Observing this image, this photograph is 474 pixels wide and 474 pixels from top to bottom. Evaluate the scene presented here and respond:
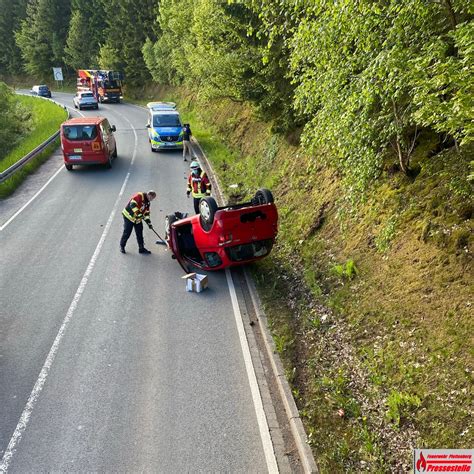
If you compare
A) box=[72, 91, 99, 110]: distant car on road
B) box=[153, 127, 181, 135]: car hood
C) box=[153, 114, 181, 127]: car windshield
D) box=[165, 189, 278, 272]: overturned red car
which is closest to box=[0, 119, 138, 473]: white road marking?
box=[165, 189, 278, 272]: overturned red car

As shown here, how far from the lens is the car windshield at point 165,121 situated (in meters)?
23.3

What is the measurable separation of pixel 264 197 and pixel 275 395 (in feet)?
14.6

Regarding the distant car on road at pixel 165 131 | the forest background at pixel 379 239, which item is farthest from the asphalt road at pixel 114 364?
the distant car on road at pixel 165 131

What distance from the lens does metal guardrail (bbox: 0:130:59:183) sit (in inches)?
655

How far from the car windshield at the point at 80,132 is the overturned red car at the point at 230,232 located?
1005cm

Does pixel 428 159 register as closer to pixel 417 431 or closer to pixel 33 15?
pixel 417 431

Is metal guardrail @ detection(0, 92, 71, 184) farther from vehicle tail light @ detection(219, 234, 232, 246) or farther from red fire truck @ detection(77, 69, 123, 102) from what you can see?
red fire truck @ detection(77, 69, 123, 102)

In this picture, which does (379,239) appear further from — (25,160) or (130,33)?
(130,33)

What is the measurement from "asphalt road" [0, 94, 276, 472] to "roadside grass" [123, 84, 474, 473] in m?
1.00

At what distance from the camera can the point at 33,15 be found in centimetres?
6800

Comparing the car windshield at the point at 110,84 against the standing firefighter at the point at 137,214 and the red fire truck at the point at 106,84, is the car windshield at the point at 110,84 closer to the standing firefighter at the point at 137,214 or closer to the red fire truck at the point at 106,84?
the red fire truck at the point at 106,84

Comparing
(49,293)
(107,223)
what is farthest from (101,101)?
(49,293)

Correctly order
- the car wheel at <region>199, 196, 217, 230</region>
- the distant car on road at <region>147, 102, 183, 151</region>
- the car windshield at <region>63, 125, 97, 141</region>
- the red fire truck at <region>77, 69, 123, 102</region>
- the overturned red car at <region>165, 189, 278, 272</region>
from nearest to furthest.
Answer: the overturned red car at <region>165, 189, 278, 272</region>
the car wheel at <region>199, 196, 217, 230</region>
the car windshield at <region>63, 125, 97, 141</region>
the distant car on road at <region>147, 102, 183, 151</region>
the red fire truck at <region>77, 69, 123, 102</region>

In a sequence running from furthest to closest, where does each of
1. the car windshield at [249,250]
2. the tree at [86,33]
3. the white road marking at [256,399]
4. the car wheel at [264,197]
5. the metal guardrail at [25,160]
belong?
the tree at [86,33] < the metal guardrail at [25,160] < the car wheel at [264,197] < the car windshield at [249,250] < the white road marking at [256,399]
